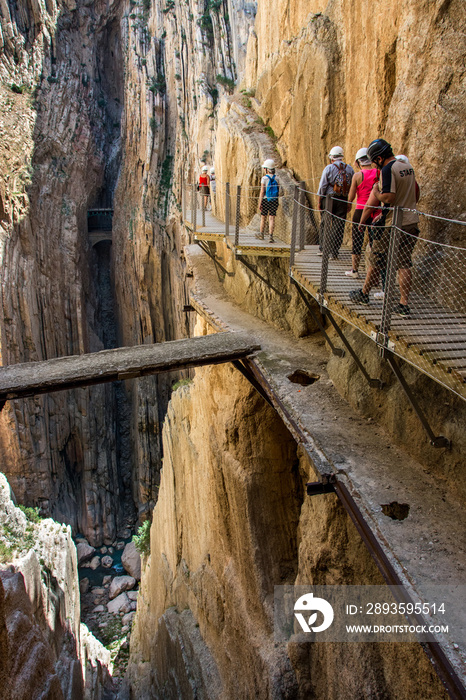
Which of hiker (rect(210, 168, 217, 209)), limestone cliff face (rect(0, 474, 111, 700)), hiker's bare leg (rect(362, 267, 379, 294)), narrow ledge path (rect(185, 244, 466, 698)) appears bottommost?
limestone cliff face (rect(0, 474, 111, 700))

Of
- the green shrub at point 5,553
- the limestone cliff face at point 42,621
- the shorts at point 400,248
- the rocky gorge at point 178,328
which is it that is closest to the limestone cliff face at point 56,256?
the rocky gorge at point 178,328

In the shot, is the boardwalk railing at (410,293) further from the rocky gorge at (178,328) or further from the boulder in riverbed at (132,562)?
the boulder in riverbed at (132,562)

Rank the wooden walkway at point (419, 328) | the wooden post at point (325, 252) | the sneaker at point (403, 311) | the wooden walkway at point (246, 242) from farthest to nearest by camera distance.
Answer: the wooden walkway at point (246, 242) < the wooden post at point (325, 252) < the sneaker at point (403, 311) < the wooden walkway at point (419, 328)

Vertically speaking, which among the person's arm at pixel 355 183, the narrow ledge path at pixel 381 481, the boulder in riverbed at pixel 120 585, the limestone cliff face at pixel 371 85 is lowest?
the boulder in riverbed at pixel 120 585

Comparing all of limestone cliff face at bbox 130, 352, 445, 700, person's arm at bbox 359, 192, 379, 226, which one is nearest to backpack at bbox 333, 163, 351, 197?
person's arm at bbox 359, 192, 379, 226

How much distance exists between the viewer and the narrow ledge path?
3.58 meters

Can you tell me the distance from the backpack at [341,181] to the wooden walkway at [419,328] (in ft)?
5.05

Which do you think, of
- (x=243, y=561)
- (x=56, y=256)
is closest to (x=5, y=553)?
(x=243, y=561)

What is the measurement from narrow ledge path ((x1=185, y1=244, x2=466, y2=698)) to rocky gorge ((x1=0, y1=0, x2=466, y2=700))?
170 mm

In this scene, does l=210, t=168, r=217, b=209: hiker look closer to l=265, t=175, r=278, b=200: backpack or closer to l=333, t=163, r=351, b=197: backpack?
l=265, t=175, r=278, b=200: backpack

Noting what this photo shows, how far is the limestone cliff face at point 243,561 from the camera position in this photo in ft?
17.6

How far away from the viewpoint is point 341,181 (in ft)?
23.4

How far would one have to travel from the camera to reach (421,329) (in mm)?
4500

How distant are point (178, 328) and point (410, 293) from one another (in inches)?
859
